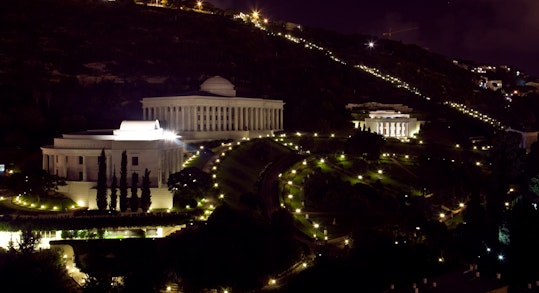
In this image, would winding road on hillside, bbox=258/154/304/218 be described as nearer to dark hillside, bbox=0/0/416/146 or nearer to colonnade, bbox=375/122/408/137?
dark hillside, bbox=0/0/416/146

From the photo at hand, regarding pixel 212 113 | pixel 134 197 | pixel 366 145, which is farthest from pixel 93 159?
pixel 366 145

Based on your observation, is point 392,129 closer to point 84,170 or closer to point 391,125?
point 391,125

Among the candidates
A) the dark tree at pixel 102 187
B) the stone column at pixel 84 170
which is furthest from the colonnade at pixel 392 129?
the dark tree at pixel 102 187

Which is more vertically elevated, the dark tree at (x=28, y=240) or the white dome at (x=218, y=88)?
the white dome at (x=218, y=88)

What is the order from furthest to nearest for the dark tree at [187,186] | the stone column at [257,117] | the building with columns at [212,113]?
the stone column at [257,117]
the building with columns at [212,113]
the dark tree at [187,186]

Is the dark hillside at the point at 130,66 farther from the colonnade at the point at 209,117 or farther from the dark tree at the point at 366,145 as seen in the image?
the dark tree at the point at 366,145

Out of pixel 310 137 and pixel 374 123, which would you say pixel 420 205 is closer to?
pixel 310 137

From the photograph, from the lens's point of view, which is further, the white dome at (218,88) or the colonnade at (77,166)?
the white dome at (218,88)

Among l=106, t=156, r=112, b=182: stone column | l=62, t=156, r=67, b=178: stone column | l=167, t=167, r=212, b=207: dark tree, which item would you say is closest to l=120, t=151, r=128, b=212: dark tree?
l=167, t=167, r=212, b=207: dark tree
